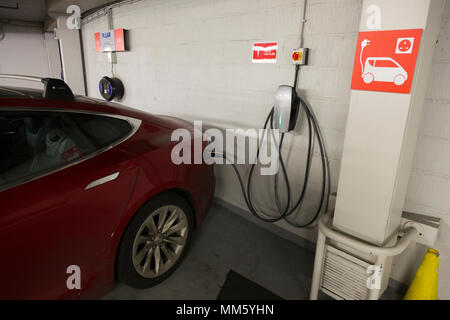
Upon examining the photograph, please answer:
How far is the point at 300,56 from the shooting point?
2006 millimetres

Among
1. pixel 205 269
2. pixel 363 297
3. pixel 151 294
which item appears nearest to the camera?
pixel 363 297

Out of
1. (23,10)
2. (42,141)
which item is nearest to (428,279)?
(42,141)

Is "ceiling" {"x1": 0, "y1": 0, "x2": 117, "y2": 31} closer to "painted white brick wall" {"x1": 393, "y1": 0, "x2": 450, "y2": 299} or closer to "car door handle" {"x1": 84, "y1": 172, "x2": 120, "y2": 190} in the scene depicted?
"car door handle" {"x1": 84, "y1": 172, "x2": 120, "y2": 190}

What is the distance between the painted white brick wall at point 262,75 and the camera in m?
1.65

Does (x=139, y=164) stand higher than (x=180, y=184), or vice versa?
(x=139, y=164)

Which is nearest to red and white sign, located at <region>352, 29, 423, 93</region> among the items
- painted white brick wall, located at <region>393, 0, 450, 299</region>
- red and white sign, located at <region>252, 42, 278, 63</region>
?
painted white brick wall, located at <region>393, 0, 450, 299</region>

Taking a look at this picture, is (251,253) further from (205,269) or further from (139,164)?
(139,164)

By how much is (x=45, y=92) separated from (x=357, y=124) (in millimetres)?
1632

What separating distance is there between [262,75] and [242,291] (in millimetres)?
1644

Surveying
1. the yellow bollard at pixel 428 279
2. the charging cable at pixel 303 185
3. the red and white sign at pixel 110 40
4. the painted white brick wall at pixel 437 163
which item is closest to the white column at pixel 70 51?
the red and white sign at pixel 110 40

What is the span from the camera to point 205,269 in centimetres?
207

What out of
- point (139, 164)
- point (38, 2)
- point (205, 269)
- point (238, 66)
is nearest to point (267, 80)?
point (238, 66)

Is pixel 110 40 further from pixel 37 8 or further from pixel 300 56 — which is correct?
pixel 300 56

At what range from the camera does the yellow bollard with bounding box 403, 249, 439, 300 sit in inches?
62.8
